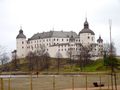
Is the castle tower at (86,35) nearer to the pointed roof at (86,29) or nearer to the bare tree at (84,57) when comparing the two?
the pointed roof at (86,29)

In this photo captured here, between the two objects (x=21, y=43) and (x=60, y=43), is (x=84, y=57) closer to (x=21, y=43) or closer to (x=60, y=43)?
(x=60, y=43)

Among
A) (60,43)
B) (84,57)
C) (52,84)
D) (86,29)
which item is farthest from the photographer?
(60,43)

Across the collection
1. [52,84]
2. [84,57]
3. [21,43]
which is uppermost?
[21,43]

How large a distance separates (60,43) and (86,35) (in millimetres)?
17157

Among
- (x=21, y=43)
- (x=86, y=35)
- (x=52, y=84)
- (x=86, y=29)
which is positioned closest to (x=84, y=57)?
(x=86, y=35)

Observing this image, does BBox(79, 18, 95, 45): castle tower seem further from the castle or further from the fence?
the fence

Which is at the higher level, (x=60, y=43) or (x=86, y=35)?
(x=86, y=35)

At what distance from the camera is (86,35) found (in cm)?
17250

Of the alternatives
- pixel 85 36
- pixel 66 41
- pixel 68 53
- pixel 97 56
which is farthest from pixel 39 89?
pixel 66 41

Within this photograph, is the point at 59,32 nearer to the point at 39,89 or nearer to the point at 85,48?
the point at 85,48

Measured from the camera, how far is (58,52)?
16962 centimetres

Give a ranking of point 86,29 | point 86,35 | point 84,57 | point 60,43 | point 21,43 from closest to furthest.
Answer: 1. point 84,57
2. point 86,35
3. point 86,29
4. point 60,43
5. point 21,43

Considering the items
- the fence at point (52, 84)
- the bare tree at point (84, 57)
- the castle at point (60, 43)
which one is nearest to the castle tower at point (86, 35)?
the castle at point (60, 43)

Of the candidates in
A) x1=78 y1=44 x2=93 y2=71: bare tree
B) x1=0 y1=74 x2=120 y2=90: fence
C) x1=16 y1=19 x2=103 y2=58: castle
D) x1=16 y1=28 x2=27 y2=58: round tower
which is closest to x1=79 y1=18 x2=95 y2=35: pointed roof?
x1=16 y1=19 x2=103 y2=58: castle
